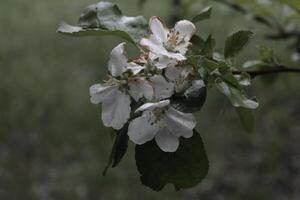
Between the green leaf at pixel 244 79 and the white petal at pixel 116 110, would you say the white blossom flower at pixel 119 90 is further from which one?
the green leaf at pixel 244 79

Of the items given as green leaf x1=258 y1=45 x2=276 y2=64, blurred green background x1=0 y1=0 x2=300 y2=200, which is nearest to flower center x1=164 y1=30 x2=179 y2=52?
green leaf x1=258 y1=45 x2=276 y2=64

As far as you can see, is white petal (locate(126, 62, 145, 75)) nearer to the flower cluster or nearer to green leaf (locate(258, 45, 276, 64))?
the flower cluster

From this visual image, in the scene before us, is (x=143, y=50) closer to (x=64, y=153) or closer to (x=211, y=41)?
(x=211, y=41)

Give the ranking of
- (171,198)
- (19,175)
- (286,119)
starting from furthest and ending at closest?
(286,119) < (19,175) < (171,198)

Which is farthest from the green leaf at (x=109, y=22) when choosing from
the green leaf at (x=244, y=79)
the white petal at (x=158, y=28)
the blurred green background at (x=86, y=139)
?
the blurred green background at (x=86, y=139)

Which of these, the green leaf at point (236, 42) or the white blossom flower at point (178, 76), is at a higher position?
the white blossom flower at point (178, 76)

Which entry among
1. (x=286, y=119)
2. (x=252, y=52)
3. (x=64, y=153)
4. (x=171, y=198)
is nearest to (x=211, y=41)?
(x=171, y=198)
